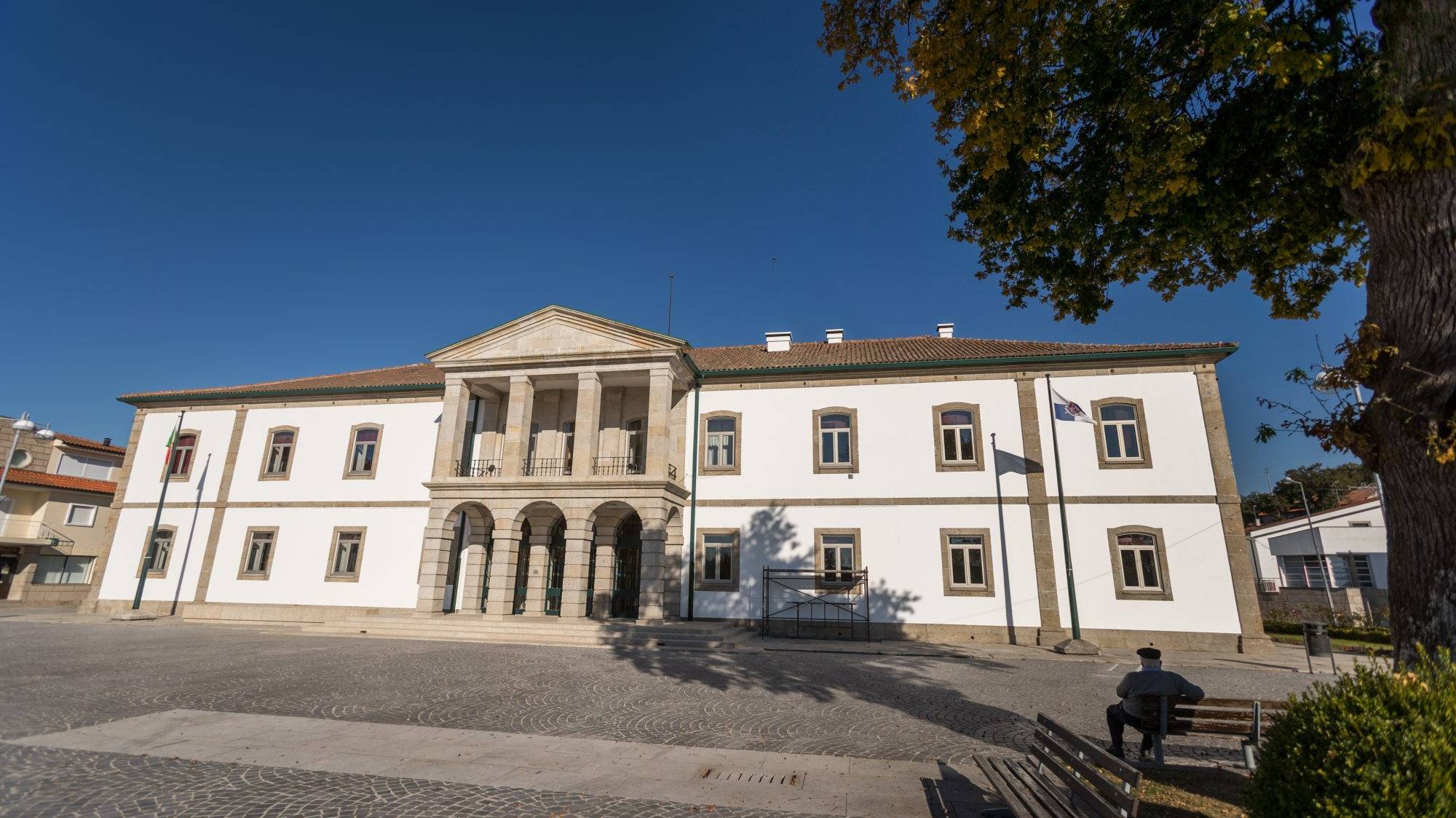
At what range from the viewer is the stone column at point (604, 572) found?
21.0m

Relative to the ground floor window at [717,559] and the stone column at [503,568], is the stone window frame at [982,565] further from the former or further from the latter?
the stone column at [503,568]

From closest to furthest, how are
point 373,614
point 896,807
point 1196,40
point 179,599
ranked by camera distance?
point 896,807
point 1196,40
point 373,614
point 179,599

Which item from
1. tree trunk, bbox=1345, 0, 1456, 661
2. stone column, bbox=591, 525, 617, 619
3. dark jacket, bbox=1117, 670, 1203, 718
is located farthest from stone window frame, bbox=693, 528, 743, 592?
tree trunk, bbox=1345, 0, 1456, 661

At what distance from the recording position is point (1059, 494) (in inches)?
707

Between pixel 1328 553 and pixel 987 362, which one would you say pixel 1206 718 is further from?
pixel 1328 553

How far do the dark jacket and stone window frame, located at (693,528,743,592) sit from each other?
46.5 ft

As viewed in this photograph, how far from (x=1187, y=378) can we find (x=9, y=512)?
1772 inches

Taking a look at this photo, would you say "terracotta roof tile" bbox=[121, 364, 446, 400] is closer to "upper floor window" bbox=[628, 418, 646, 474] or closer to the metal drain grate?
"upper floor window" bbox=[628, 418, 646, 474]

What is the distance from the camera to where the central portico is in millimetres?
20156

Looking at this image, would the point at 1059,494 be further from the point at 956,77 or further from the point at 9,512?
the point at 9,512

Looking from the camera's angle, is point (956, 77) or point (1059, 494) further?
point (1059, 494)

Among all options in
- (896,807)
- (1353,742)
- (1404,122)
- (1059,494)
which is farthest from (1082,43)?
(1059,494)

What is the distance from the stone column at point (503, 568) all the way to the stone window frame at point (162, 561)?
12.8 m

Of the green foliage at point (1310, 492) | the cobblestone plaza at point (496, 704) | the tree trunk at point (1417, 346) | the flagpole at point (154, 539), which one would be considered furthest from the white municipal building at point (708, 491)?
the green foliage at point (1310, 492)
